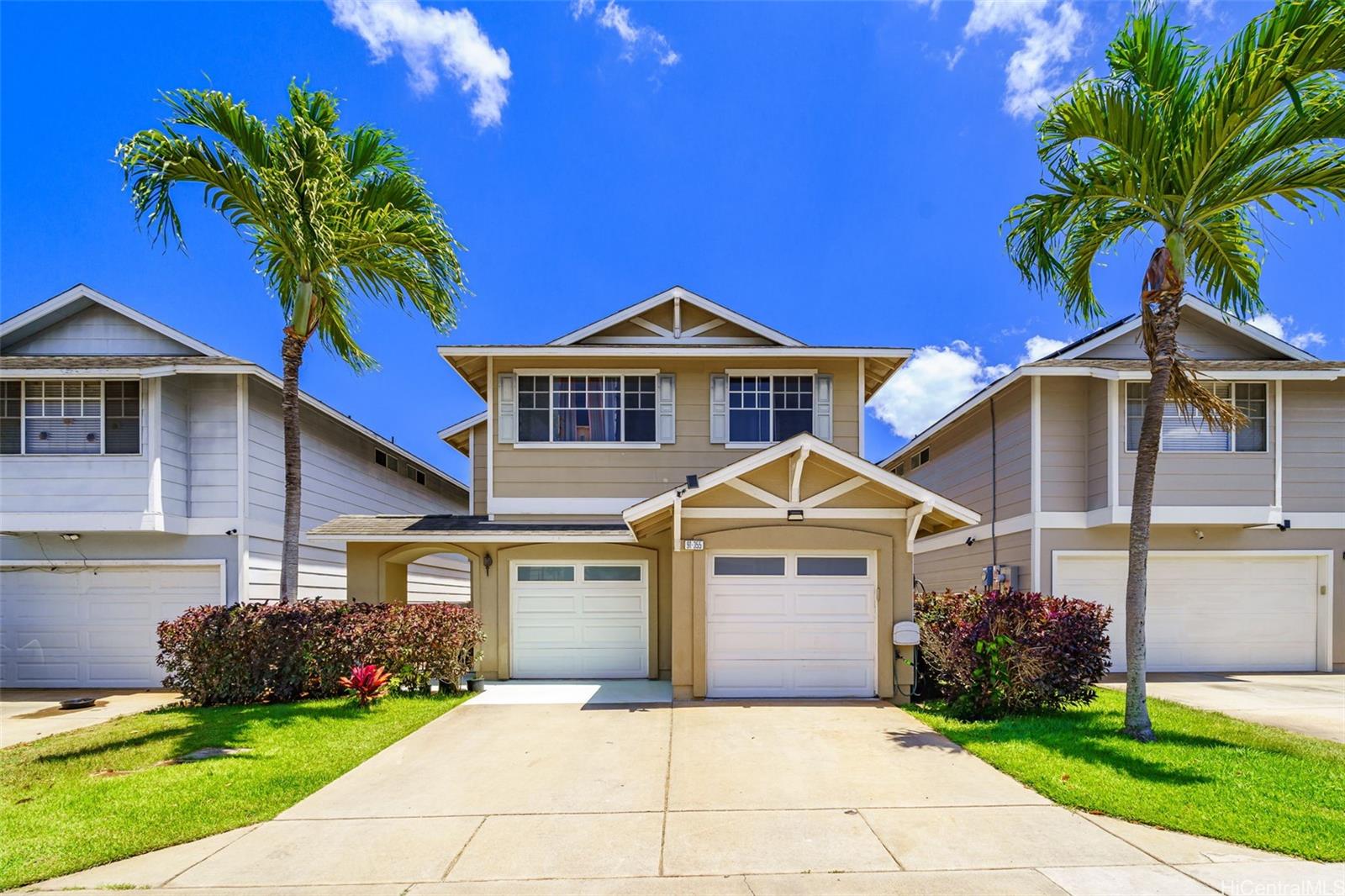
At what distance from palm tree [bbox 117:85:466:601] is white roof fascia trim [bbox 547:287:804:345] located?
321 centimetres

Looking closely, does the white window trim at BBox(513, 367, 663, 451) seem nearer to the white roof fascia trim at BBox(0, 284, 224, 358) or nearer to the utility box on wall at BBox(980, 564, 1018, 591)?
the white roof fascia trim at BBox(0, 284, 224, 358)

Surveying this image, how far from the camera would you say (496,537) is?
40.6 ft

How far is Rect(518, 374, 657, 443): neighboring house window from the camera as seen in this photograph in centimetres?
1374

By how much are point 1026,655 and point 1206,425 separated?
749 cm

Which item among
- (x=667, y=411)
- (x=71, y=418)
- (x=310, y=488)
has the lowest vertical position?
(x=310, y=488)

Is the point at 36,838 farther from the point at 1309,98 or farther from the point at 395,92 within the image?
the point at 1309,98

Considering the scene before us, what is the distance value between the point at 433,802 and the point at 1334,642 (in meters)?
16.4

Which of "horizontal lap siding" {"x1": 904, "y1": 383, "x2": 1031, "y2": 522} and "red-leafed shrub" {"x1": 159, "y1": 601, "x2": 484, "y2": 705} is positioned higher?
"horizontal lap siding" {"x1": 904, "y1": 383, "x2": 1031, "y2": 522}

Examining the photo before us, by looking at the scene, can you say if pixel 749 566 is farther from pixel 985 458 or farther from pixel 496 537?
pixel 985 458

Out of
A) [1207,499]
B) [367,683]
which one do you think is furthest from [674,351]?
[1207,499]

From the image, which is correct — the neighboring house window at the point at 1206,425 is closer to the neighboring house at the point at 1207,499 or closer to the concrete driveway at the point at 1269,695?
the neighboring house at the point at 1207,499

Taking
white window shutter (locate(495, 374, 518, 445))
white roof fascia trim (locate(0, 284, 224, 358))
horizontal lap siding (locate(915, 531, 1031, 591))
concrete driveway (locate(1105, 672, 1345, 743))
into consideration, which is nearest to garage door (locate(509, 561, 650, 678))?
white window shutter (locate(495, 374, 518, 445))

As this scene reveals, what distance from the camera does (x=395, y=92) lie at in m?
12.5

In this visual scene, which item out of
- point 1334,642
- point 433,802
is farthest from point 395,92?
point 1334,642
